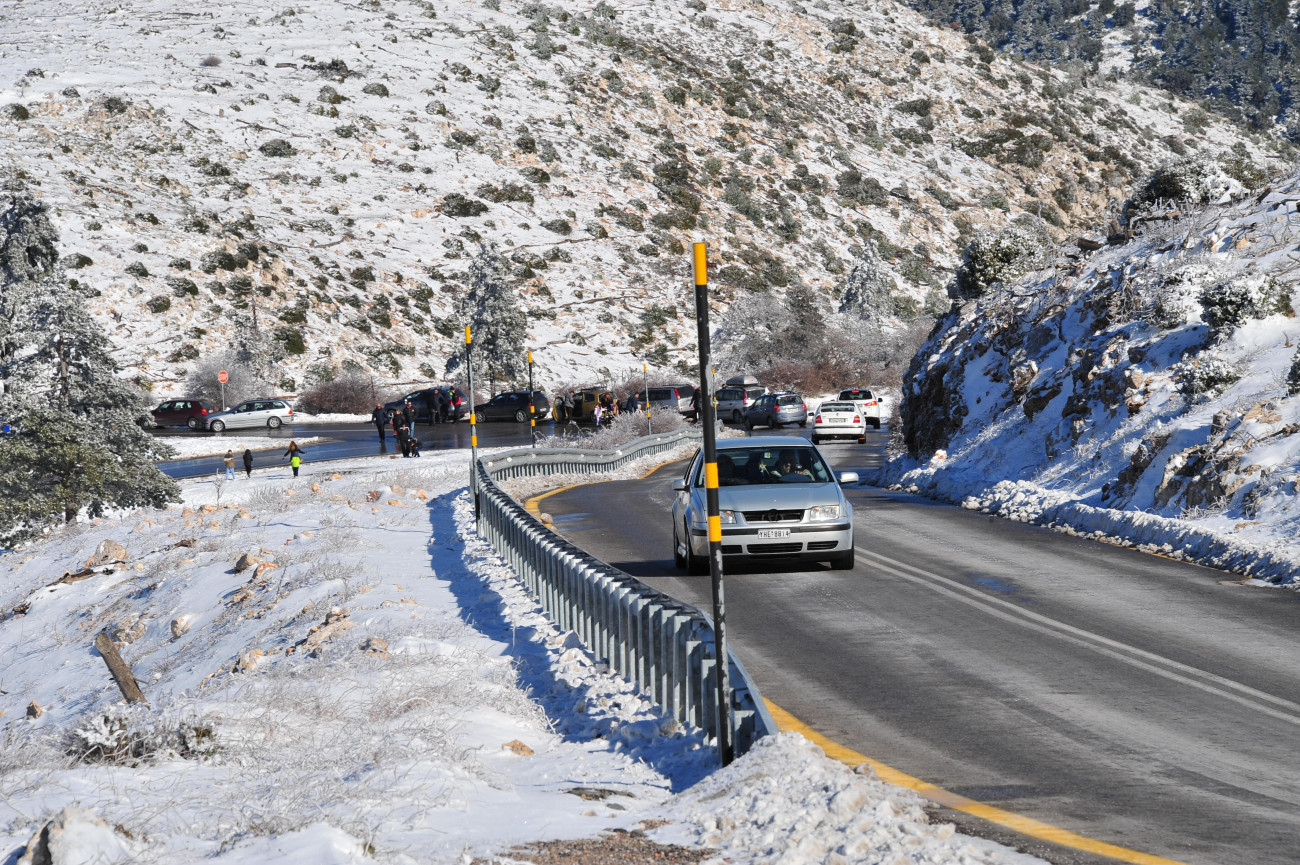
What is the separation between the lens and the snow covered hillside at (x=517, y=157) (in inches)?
2963

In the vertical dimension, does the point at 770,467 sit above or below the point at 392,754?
above

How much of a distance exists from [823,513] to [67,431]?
2177cm

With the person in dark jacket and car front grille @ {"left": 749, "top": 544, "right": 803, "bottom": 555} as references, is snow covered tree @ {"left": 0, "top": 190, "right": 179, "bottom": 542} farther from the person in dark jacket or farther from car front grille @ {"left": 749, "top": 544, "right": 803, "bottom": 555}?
car front grille @ {"left": 749, "top": 544, "right": 803, "bottom": 555}

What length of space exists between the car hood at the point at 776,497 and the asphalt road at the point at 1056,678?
87cm

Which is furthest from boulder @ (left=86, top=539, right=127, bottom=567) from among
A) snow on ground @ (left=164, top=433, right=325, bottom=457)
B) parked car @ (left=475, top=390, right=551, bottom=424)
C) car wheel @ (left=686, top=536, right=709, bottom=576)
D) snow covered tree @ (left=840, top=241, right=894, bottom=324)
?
snow covered tree @ (left=840, top=241, right=894, bottom=324)

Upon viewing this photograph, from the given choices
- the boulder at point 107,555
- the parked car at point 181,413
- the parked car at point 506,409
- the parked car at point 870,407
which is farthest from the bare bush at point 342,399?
the boulder at point 107,555

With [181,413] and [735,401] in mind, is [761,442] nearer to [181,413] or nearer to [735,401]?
[735,401]

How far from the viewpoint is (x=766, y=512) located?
46.1ft

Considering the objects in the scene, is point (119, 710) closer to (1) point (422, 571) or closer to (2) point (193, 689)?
(2) point (193, 689)

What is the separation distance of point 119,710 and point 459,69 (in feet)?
335

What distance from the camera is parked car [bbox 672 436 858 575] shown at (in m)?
14.0

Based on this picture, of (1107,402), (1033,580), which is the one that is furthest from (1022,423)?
(1033,580)

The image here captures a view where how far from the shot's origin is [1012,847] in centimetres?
573

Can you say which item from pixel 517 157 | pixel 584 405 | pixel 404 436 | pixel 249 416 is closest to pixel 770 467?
pixel 404 436
